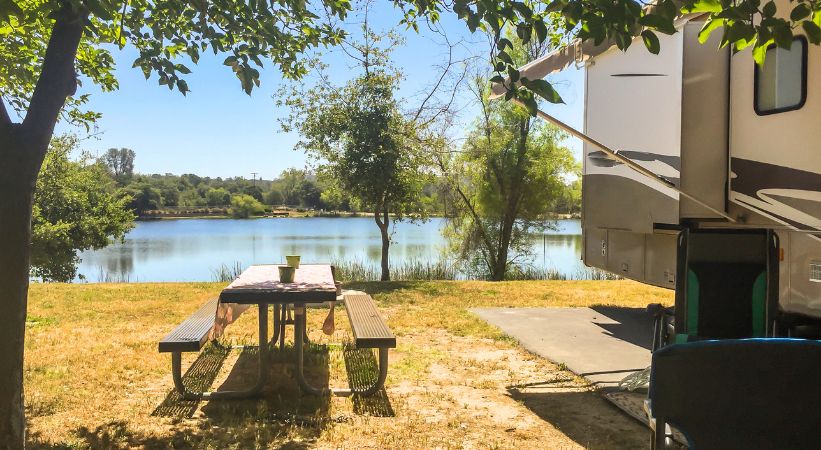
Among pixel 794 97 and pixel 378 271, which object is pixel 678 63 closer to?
pixel 794 97

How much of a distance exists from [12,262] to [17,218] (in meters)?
0.17

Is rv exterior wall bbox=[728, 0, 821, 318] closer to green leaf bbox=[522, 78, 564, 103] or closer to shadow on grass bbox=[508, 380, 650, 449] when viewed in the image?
shadow on grass bbox=[508, 380, 650, 449]

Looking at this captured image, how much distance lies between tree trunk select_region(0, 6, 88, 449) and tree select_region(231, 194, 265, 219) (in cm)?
4156

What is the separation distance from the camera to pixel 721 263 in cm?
336

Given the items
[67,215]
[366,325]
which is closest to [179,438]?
[366,325]

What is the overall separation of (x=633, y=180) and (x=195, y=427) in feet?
11.4

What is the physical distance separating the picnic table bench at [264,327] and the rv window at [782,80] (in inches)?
98.7

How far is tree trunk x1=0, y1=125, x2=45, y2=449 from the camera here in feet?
7.75

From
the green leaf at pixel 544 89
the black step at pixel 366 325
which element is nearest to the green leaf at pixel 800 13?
the green leaf at pixel 544 89

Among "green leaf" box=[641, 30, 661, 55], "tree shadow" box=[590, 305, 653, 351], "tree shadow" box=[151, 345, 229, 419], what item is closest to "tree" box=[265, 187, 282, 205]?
"tree shadow" box=[590, 305, 653, 351]

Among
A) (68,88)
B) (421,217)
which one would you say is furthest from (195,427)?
(421,217)

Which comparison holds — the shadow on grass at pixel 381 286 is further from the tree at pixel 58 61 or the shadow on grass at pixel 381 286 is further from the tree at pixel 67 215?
the tree at pixel 67 215

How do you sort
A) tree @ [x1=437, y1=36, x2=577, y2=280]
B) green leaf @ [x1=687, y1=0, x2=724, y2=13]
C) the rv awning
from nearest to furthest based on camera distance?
1. green leaf @ [x1=687, y1=0, x2=724, y2=13]
2. the rv awning
3. tree @ [x1=437, y1=36, x2=577, y2=280]

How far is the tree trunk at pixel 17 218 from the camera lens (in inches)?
93.1
